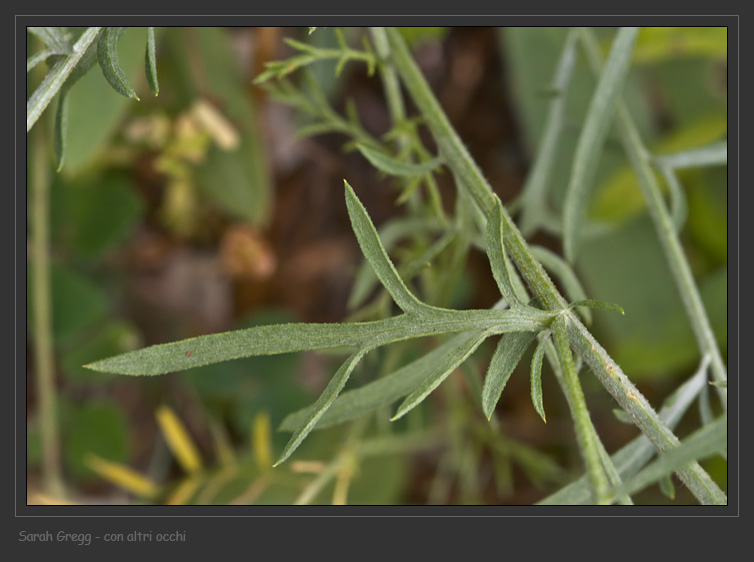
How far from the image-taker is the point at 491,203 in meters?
0.50

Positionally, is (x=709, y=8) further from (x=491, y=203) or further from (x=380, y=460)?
(x=380, y=460)

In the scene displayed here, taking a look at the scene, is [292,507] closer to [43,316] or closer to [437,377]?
[437,377]

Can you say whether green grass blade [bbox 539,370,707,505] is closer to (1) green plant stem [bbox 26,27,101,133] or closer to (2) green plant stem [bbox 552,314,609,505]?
(2) green plant stem [bbox 552,314,609,505]

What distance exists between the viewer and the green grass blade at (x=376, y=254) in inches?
15.5

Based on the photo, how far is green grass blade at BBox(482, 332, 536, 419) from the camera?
40 cm

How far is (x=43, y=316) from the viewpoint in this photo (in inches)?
37.3

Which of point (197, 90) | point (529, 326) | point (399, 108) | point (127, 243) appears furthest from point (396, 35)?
point (127, 243)

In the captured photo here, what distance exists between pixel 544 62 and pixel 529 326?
744 mm

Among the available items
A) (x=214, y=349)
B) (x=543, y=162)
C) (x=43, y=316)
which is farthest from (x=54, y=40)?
(x=43, y=316)

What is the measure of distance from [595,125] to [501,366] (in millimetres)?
312

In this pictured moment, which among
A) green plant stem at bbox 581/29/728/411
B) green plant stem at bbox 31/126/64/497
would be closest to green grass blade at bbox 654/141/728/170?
A: green plant stem at bbox 581/29/728/411

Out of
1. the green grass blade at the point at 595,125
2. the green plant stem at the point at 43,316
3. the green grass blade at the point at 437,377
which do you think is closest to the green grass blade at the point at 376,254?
the green grass blade at the point at 437,377

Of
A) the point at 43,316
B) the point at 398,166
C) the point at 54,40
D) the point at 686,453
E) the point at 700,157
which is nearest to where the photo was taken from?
the point at 686,453

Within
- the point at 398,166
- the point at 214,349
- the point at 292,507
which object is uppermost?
the point at 398,166
